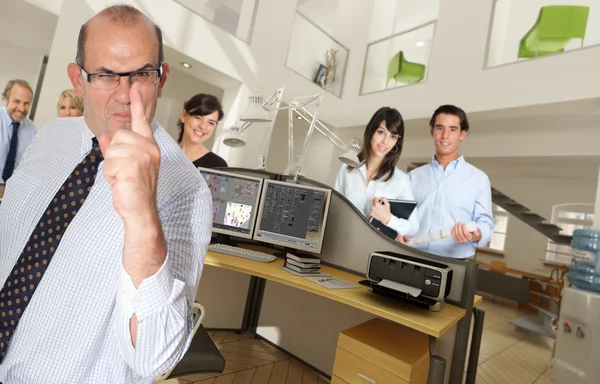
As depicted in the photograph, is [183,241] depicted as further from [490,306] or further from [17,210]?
[490,306]

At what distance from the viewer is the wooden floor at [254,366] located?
2383 millimetres

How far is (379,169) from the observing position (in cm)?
257

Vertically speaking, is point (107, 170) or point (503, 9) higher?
point (503, 9)

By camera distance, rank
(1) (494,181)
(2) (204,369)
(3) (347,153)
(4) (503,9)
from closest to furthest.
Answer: (2) (204,369)
(3) (347,153)
(4) (503,9)
(1) (494,181)

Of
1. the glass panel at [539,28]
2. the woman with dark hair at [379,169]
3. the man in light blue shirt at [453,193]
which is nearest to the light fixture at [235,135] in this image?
the woman with dark hair at [379,169]

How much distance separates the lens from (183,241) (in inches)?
27.4

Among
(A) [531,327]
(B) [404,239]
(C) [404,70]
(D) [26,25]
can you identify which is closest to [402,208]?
(B) [404,239]

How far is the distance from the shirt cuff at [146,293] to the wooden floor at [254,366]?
201cm

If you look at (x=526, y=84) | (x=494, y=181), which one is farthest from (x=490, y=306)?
(x=526, y=84)

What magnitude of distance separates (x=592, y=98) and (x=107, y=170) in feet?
16.8

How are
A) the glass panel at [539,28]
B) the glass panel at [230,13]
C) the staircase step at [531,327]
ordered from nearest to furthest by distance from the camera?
the glass panel at [539,28] → the staircase step at [531,327] → the glass panel at [230,13]

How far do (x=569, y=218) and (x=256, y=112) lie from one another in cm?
925

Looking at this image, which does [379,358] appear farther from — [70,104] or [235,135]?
[70,104]

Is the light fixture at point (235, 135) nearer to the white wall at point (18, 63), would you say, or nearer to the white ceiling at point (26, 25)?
the white ceiling at point (26, 25)
